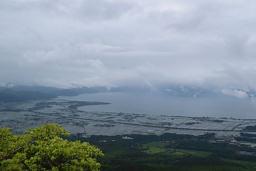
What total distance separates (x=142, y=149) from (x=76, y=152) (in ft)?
190

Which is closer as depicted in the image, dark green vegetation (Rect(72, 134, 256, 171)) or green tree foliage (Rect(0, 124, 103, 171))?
green tree foliage (Rect(0, 124, 103, 171))

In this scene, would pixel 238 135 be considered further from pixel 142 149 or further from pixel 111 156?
pixel 111 156

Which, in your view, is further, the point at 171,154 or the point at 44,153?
the point at 171,154

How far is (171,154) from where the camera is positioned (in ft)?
196

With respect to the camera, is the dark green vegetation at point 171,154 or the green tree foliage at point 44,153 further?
the dark green vegetation at point 171,154

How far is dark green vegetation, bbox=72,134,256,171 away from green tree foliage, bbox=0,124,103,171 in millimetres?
39401

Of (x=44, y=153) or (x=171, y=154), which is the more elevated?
(x=44, y=153)

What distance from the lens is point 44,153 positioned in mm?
8406

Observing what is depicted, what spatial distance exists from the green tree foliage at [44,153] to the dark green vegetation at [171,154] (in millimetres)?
39401

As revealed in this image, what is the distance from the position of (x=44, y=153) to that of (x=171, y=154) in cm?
5526

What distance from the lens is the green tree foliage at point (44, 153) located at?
26.8 ft

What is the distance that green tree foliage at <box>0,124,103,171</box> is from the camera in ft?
26.8

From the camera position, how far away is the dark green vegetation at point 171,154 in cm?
4903

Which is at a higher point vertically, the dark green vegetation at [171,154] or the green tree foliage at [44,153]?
the green tree foliage at [44,153]
